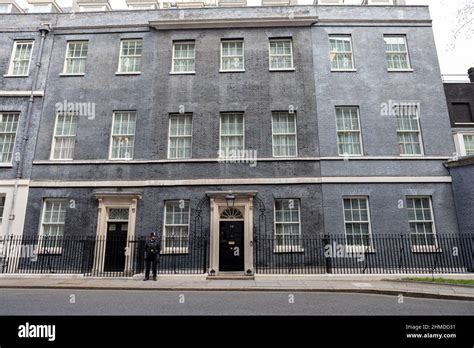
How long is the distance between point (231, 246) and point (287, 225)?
290 centimetres

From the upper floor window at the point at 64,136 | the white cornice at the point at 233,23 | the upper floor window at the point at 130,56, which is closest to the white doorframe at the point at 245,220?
the upper floor window at the point at 64,136

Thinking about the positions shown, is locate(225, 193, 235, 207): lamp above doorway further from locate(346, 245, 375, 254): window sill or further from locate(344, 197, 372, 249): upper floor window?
locate(346, 245, 375, 254): window sill

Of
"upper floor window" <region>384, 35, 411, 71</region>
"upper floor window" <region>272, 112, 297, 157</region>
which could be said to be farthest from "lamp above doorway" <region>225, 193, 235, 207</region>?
"upper floor window" <region>384, 35, 411, 71</region>

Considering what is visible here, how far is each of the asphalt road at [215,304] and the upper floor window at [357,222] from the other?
481cm

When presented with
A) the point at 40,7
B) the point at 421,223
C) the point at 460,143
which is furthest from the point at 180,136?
the point at 460,143

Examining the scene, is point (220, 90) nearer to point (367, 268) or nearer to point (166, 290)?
point (166, 290)

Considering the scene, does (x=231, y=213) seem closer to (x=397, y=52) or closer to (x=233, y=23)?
(x=233, y=23)

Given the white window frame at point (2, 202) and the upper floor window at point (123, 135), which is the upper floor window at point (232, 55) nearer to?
the upper floor window at point (123, 135)

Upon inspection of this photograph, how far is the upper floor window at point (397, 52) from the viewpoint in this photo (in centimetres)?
1689

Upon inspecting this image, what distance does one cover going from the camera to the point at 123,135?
642 inches

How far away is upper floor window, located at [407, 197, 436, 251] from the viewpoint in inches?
568

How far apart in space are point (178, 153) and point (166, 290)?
23.6 ft

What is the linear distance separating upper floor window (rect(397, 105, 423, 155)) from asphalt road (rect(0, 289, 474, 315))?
8.72 metres
